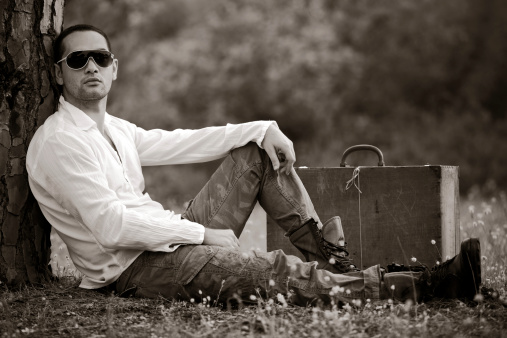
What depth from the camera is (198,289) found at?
11.5 feet

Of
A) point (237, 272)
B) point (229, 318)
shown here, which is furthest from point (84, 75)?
point (229, 318)

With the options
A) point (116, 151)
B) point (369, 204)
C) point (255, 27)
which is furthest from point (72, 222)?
point (255, 27)

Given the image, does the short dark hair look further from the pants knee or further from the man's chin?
the pants knee

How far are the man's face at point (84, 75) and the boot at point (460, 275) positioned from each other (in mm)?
1953

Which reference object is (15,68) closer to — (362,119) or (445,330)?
(445,330)

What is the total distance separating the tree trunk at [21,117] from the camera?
3824mm

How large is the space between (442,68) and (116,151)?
14.1 m

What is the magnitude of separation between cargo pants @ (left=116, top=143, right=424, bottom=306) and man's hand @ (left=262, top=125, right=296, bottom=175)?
135 millimetres

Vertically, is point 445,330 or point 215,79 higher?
point 215,79

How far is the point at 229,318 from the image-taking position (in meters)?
→ 3.29

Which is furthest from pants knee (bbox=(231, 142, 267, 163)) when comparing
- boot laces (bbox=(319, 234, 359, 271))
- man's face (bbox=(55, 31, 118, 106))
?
man's face (bbox=(55, 31, 118, 106))

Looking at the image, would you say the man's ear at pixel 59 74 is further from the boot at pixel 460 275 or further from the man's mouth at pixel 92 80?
the boot at pixel 460 275

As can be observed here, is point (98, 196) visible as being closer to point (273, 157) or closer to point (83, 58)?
point (83, 58)

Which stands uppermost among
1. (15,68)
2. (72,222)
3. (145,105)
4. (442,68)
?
(442,68)
